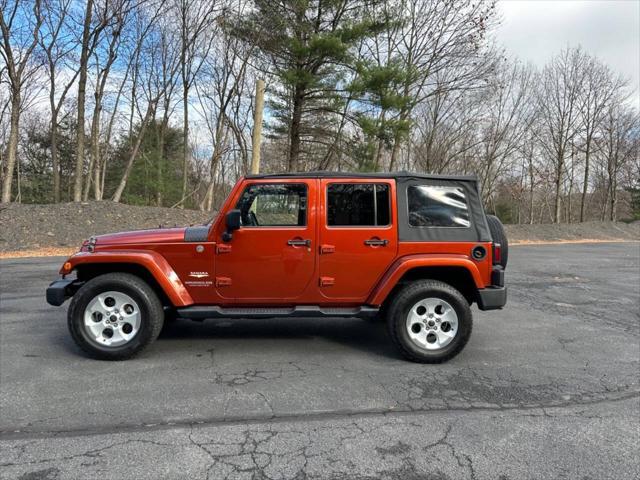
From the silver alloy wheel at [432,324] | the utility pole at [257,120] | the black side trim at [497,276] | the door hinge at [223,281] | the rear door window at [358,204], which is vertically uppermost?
the utility pole at [257,120]

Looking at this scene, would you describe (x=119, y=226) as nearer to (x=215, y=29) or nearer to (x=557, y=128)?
(x=215, y=29)

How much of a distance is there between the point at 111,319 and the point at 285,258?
179cm

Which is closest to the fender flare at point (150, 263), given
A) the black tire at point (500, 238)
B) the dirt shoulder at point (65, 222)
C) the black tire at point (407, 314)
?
the black tire at point (407, 314)

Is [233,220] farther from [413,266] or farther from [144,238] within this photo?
[413,266]

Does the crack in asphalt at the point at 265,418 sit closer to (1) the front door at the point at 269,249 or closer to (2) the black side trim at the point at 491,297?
(2) the black side trim at the point at 491,297

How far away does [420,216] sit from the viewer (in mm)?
4496

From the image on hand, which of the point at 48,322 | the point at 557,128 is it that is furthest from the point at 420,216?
the point at 557,128

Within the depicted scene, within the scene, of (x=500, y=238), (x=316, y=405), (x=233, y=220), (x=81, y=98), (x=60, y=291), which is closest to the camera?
(x=316, y=405)

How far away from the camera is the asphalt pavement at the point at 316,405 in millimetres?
2631

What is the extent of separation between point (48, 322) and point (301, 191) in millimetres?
3841

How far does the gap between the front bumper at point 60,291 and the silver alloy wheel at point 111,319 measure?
34cm

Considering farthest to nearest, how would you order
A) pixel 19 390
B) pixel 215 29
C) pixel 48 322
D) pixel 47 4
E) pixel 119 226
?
pixel 215 29 < pixel 47 4 < pixel 119 226 < pixel 48 322 < pixel 19 390

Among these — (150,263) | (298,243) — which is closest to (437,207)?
(298,243)

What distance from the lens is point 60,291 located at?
172 inches
